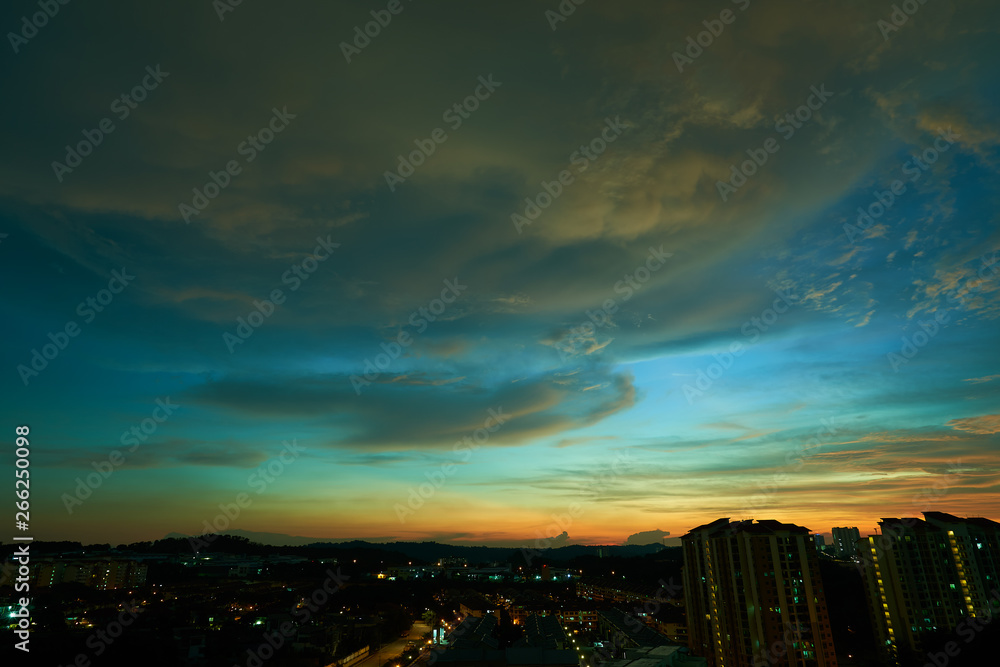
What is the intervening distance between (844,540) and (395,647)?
79215mm

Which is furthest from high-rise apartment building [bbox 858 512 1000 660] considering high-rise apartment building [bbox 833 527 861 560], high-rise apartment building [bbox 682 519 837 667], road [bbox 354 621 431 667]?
high-rise apartment building [bbox 833 527 861 560]

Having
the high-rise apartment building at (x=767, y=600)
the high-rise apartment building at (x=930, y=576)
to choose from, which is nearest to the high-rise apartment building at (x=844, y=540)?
the high-rise apartment building at (x=930, y=576)

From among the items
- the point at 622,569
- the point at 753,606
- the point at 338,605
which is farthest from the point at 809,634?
the point at 622,569

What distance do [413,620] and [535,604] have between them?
11.6 metres

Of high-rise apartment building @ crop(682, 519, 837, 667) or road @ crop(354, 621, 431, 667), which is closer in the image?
high-rise apartment building @ crop(682, 519, 837, 667)

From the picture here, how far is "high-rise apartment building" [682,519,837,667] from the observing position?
898 inches

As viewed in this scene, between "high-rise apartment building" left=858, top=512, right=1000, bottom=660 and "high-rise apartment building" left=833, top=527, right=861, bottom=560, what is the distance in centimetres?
6047

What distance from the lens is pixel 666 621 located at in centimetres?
3441

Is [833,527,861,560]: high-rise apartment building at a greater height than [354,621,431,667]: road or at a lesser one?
greater

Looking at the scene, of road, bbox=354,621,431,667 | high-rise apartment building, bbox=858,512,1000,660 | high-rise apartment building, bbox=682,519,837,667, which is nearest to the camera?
high-rise apartment building, bbox=682,519,837,667

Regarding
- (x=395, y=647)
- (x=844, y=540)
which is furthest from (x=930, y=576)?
(x=844, y=540)

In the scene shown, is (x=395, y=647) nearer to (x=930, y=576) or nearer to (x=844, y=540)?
(x=930, y=576)

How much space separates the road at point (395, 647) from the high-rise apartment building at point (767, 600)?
17.9 m

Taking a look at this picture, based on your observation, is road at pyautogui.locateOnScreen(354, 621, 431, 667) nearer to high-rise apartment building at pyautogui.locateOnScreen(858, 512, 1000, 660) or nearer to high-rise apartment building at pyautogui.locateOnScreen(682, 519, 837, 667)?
high-rise apartment building at pyautogui.locateOnScreen(682, 519, 837, 667)
